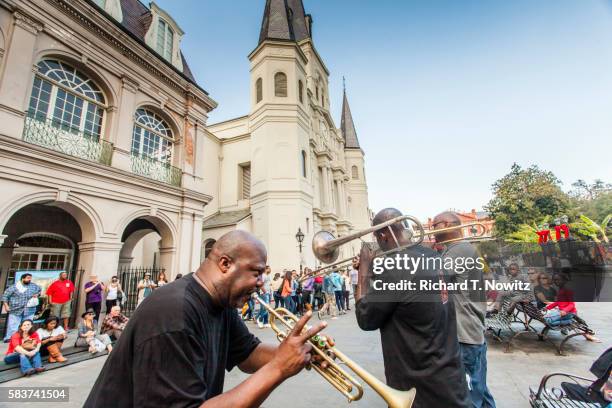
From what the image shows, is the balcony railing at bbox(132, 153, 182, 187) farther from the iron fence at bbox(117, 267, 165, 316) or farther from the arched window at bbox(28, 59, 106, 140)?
the iron fence at bbox(117, 267, 165, 316)

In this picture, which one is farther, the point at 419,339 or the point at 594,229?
the point at 594,229

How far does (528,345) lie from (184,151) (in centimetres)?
1391

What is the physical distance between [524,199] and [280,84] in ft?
89.7

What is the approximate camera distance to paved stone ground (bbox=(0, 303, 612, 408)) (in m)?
4.05

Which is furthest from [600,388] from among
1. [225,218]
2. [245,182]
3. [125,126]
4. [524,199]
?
[524,199]

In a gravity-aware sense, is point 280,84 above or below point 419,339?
above

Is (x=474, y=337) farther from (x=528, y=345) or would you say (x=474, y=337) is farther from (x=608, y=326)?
(x=608, y=326)

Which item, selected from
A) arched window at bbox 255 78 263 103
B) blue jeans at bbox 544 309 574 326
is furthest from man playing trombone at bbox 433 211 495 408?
arched window at bbox 255 78 263 103

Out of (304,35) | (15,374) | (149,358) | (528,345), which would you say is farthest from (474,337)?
(304,35)

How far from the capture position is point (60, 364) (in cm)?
602

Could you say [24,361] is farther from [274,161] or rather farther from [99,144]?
[274,161]

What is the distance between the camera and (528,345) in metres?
6.29

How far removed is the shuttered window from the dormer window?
37.1 ft

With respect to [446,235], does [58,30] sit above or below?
above
